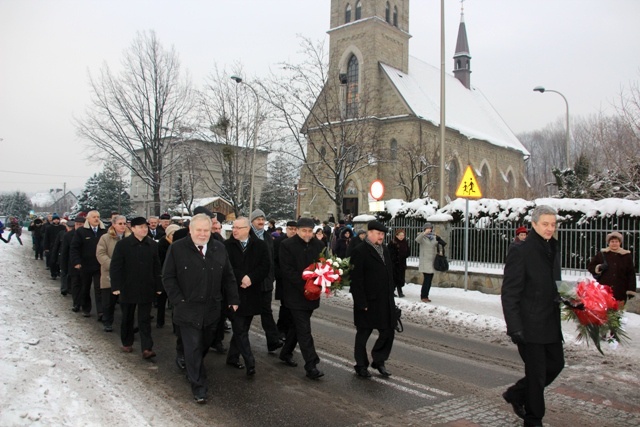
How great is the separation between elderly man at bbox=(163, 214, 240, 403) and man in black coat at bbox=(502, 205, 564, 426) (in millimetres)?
3030

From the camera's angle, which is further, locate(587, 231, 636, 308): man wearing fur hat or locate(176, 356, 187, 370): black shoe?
locate(587, 231, 636, 308): man wearing fur hat

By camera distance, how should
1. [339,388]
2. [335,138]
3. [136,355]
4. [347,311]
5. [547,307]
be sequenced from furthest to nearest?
[335,138]
[347,311]
[136,355]
[339,388]
[547,307]

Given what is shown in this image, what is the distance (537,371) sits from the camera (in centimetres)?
460

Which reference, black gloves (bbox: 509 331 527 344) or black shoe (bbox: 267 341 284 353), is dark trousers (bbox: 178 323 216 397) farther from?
black gloves (bbox: 509 331 527 344)

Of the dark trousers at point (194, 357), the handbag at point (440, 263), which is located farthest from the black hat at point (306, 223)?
the handbag at point (440, 263)

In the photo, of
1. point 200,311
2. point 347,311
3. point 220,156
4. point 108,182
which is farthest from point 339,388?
point 108,182

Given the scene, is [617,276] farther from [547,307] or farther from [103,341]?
[103,341]

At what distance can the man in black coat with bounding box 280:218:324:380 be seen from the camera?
20.6 feet

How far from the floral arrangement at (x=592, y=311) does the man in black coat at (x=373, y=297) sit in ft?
6.54

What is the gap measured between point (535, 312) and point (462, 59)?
60.5m

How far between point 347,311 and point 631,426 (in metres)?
7.24

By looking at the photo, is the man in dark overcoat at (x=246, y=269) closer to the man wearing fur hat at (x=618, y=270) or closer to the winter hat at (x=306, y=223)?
the winter hat at (x=306, y=223)

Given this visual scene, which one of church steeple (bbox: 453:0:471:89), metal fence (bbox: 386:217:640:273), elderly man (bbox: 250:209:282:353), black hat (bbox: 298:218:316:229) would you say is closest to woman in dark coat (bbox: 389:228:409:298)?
metal fence (bbox: 386:217:640:273)

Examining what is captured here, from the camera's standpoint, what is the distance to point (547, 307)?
463 cm
